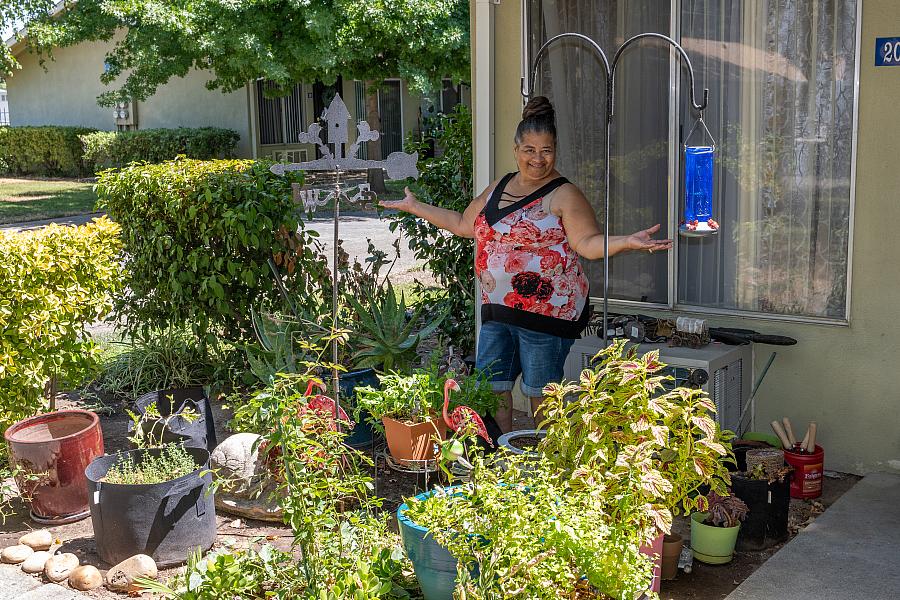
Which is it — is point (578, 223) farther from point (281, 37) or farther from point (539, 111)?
point (281, 37)

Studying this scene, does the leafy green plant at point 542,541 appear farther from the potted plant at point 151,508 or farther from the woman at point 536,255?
the woman at point 536,255

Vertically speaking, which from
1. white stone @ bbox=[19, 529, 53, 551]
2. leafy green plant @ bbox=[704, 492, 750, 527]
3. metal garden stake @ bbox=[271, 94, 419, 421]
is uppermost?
metal garden stake @ bbox=[271, 94, 419, 421]

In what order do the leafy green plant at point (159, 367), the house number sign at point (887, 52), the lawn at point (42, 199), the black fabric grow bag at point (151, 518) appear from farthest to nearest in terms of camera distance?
the lawn at point (42, 199) → the leafy green plant at point (159, 367) → the house number sign at point (887, 52) → the black fabric grow bag at point (151, 518)

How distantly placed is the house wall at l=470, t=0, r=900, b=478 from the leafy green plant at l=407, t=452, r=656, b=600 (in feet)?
7.97

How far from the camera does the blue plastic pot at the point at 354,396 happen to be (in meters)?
5.48

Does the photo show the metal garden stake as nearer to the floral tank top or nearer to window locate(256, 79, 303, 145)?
the floral tank top

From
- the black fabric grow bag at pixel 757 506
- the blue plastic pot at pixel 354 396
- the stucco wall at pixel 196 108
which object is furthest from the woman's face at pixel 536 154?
the stucco wall at pixel 196 108

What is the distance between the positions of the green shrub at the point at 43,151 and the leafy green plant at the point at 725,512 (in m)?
25.1

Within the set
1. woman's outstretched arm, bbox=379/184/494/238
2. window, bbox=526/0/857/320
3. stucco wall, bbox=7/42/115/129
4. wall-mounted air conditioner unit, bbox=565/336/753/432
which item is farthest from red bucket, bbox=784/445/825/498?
stucco wall, bbox=7/42/115/129

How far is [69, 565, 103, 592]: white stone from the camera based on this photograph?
153 inches

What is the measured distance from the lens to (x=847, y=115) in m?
4.86

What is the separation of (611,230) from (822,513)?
2.12 meters

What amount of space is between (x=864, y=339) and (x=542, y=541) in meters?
2.80

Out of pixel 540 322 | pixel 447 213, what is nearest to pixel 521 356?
pixel 540 322
